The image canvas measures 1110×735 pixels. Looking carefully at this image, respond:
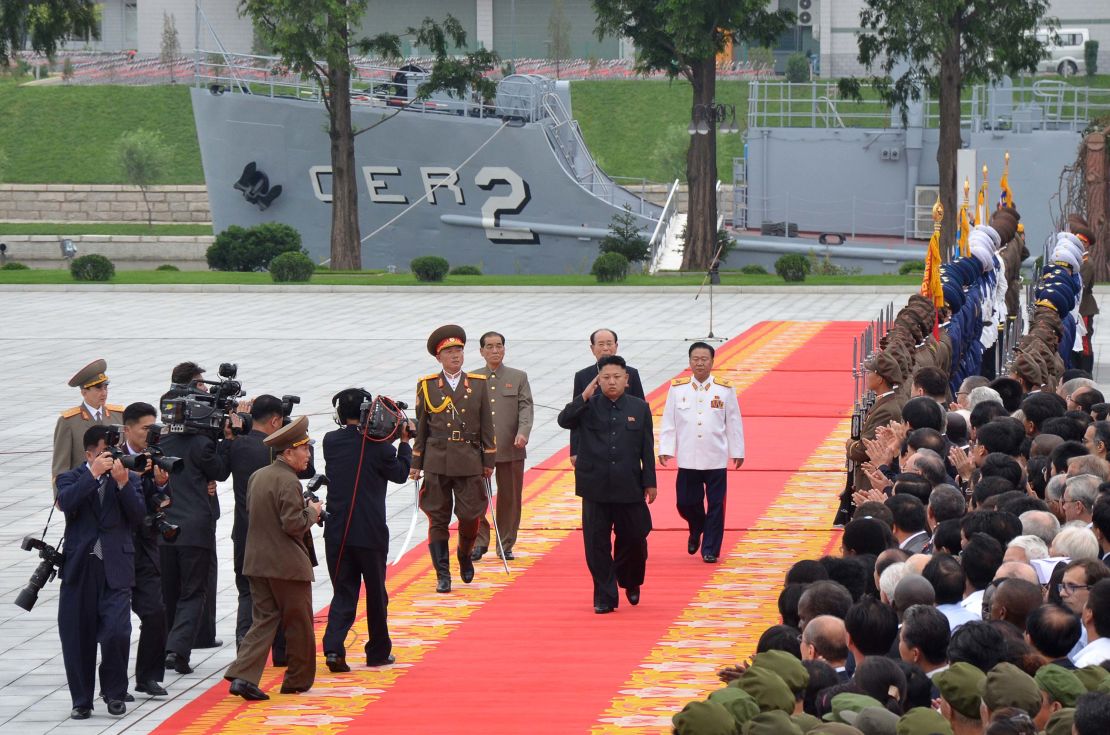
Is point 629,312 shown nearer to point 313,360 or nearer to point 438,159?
point 313,360

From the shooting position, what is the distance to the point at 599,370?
12.9 metres

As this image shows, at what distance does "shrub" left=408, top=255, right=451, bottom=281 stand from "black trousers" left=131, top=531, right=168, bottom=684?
27530 mm

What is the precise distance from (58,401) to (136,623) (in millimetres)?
10753

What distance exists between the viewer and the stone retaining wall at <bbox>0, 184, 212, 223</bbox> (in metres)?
64.6

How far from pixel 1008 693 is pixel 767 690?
0.82 m

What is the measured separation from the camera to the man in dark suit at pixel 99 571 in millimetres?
9914

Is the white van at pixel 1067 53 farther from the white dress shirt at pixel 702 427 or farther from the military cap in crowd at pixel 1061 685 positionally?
the military cap in crowd at pixel 1061 685

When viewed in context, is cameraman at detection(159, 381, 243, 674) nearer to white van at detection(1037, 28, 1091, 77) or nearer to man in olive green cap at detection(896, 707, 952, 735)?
man in olive green cap at detection(896, 707, 952, 735)

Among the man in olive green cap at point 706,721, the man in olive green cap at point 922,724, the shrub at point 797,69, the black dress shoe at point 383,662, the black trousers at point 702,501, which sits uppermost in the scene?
the shrub at point 797,69

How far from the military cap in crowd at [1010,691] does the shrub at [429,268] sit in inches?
1244

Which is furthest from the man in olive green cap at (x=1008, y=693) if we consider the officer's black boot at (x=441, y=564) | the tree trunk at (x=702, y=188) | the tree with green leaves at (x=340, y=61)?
the tree with green leaves at (x=340, y=61)

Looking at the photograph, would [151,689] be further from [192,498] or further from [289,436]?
[289,436]

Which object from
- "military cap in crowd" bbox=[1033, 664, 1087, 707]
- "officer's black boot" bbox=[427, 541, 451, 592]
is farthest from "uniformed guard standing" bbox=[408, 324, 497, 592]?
"military cap in crowd" bbox=[1033, 664, 1087, 707]

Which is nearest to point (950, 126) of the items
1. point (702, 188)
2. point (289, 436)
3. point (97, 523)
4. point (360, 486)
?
point (702, 188)
